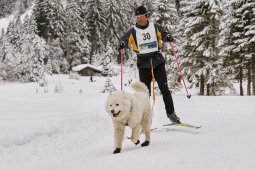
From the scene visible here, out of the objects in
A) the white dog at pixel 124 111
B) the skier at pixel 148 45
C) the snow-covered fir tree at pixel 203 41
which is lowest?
the white dog at pixel 124 111

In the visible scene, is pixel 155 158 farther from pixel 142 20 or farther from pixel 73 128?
pixel 73 128

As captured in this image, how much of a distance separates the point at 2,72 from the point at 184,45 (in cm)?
3478

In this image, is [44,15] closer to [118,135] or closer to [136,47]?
[136,47]

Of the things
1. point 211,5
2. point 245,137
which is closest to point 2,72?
point 211,5

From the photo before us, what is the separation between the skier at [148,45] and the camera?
6879 mm

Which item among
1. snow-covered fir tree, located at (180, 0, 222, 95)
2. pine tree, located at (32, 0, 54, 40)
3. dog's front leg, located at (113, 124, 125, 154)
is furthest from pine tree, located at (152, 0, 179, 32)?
pine tree, located at (32, 0, 54, 40)

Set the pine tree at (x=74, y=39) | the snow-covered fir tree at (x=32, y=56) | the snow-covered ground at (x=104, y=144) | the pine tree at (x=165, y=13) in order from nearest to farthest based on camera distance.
Answer: the snow-covered ground at (x=104, y=144)
the pine tree at (x=165, y=13)
the snow-covered fir tree at (x=32, y=56)
the pine tree at (x=74, y=39)

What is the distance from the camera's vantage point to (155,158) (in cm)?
402

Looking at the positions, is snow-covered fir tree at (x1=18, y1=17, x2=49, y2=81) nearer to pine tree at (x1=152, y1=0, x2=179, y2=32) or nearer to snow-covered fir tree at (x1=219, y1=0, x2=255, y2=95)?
pine tree at (x1=152, y1=0, x2=179, y2=32)

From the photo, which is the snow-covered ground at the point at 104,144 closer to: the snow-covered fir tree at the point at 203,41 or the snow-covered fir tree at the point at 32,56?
the snow-covered fir tree at the point at 203,41

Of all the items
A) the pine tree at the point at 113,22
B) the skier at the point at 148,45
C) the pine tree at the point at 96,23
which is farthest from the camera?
the pine tree at the point at 113,22

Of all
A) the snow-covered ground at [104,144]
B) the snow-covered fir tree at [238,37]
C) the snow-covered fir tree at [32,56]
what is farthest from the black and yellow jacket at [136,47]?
the snow-covered fir tree at [32,56]

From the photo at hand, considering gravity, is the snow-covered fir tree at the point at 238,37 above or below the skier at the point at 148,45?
above

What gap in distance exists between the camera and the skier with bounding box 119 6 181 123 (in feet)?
22.6
